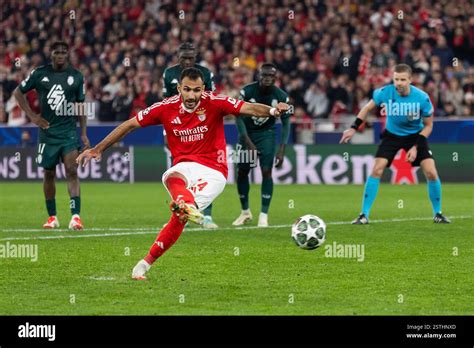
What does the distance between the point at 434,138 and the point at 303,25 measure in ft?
19.9

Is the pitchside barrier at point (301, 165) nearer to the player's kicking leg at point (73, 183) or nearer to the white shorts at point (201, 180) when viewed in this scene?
the player's kicking leg at point (73, 183)

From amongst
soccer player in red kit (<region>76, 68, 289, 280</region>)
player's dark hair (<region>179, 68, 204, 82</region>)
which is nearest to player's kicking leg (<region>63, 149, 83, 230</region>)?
soccer player in red kit (<region>76, 68, 289, 280</region>)

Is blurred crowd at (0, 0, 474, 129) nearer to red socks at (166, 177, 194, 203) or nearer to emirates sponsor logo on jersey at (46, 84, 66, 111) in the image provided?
emirates sponsor logo on jersey at (46, 84, 66, 111)

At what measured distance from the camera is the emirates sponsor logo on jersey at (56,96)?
597 inches

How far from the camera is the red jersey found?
10.7 metres

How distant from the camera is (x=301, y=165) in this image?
82.1 ft

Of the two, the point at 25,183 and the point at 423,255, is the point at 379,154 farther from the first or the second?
the point at 25,183

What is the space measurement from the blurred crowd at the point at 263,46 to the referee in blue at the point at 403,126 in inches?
370

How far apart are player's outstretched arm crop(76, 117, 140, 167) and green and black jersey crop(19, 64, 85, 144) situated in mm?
4831

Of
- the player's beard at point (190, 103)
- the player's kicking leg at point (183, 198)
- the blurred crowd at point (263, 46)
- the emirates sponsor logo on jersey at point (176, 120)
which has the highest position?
the blurred crowd at point (263, 46)

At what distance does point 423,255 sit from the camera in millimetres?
12070

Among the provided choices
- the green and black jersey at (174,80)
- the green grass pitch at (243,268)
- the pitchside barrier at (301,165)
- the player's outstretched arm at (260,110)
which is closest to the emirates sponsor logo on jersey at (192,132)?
the player's outstretched arm at (260,110)
